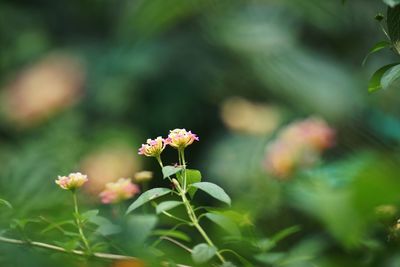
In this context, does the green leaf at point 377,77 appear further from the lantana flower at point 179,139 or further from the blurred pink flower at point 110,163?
the blurred pink flower at point 110,163

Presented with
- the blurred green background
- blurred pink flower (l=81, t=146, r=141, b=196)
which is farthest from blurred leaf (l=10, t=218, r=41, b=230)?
blurred pink flower (l=81, t=146, r=141, b=196)

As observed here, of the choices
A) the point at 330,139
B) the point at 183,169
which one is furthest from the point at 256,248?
the point at 330,139

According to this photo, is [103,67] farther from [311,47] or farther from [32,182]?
[32,182]

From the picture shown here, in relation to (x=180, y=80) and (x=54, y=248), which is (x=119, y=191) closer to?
(x=54, y=248)

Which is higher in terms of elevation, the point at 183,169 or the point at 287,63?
the point at 287,63

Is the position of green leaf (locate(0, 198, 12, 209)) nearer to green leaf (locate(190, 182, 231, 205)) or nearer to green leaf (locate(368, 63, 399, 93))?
green leaf (locate(190, 182, 231, 205))

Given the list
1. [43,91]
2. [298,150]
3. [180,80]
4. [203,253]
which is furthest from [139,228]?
[180,80]
